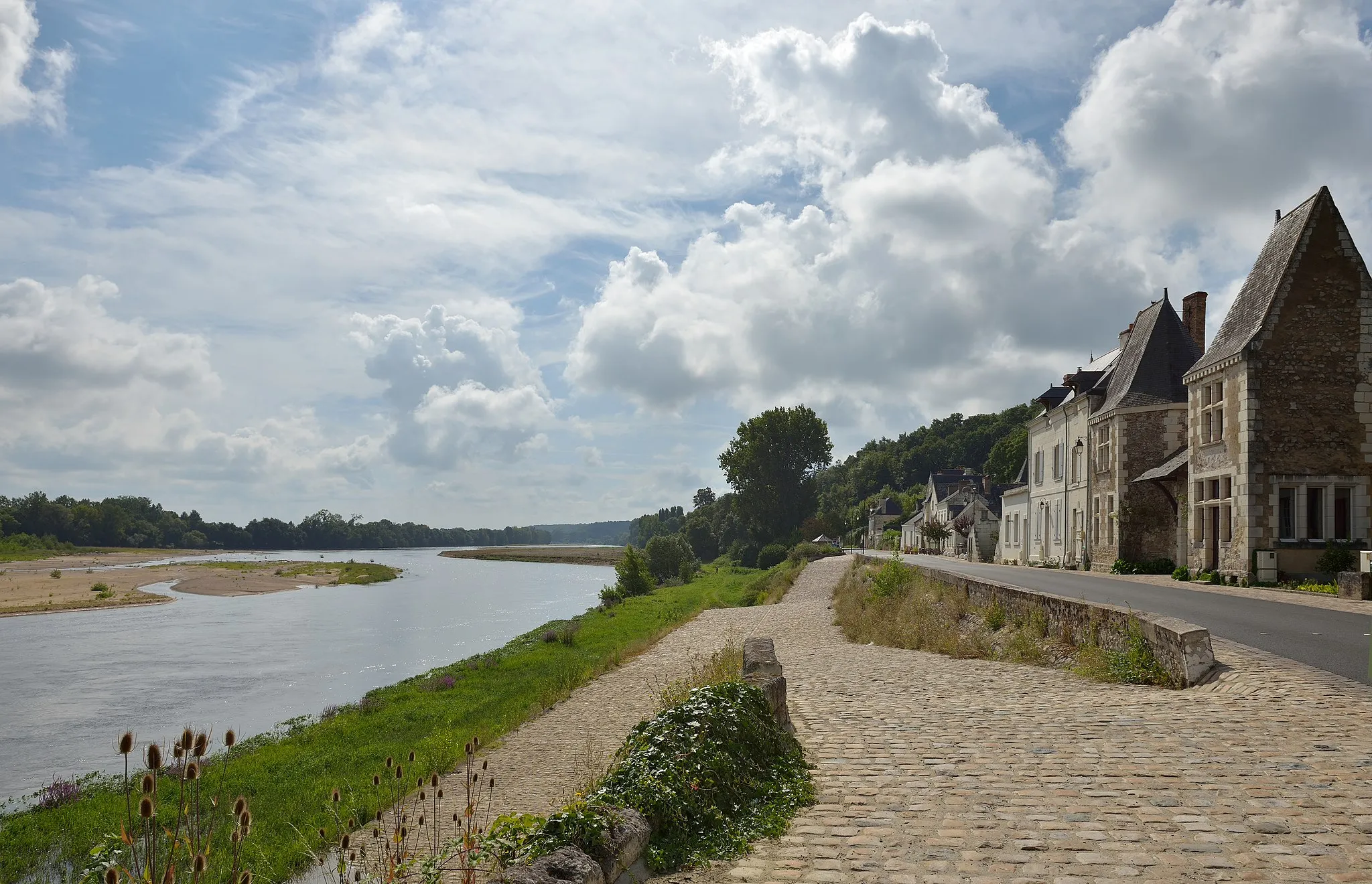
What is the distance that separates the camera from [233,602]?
→ 49.3 metres

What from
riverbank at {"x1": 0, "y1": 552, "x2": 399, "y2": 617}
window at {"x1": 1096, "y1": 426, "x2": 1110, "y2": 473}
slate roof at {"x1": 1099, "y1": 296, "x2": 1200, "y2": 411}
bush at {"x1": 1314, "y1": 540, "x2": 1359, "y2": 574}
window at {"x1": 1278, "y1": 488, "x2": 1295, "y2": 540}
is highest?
slate roof at {"x1": 1099, "y1": 296, "x2": 1200, "y2": 411}

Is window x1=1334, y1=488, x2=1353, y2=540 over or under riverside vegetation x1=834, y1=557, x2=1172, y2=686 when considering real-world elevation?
over

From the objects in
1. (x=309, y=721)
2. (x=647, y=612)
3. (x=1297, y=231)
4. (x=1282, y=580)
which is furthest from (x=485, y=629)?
(x=1297, y=231)

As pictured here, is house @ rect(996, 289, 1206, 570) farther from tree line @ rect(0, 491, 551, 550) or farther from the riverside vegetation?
tree line @ rect(0, 491, 551, 550)

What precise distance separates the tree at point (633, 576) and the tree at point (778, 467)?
24.6 m

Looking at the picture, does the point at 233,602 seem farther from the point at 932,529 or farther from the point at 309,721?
the point at 932,529

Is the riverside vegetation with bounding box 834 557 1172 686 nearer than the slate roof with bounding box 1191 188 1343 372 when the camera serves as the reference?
Yes

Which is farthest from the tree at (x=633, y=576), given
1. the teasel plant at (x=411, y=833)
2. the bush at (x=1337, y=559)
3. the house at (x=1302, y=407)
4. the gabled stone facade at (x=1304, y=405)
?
the teasel plant at (x=411, y=833)

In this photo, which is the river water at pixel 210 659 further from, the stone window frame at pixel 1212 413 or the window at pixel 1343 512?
the window at pixel 1343 512

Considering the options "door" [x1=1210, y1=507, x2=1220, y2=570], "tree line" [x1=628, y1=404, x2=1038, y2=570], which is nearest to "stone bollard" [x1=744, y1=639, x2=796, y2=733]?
"door" [x1=1210, y1=507, x2=1220, y2=570]

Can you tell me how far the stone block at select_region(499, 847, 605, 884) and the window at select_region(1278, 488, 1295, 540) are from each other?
22018mm

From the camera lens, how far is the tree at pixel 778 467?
79.9 metres

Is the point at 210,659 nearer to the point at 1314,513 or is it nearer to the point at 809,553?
→ the point at 1314,513

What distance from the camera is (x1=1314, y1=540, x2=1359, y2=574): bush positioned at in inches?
790
